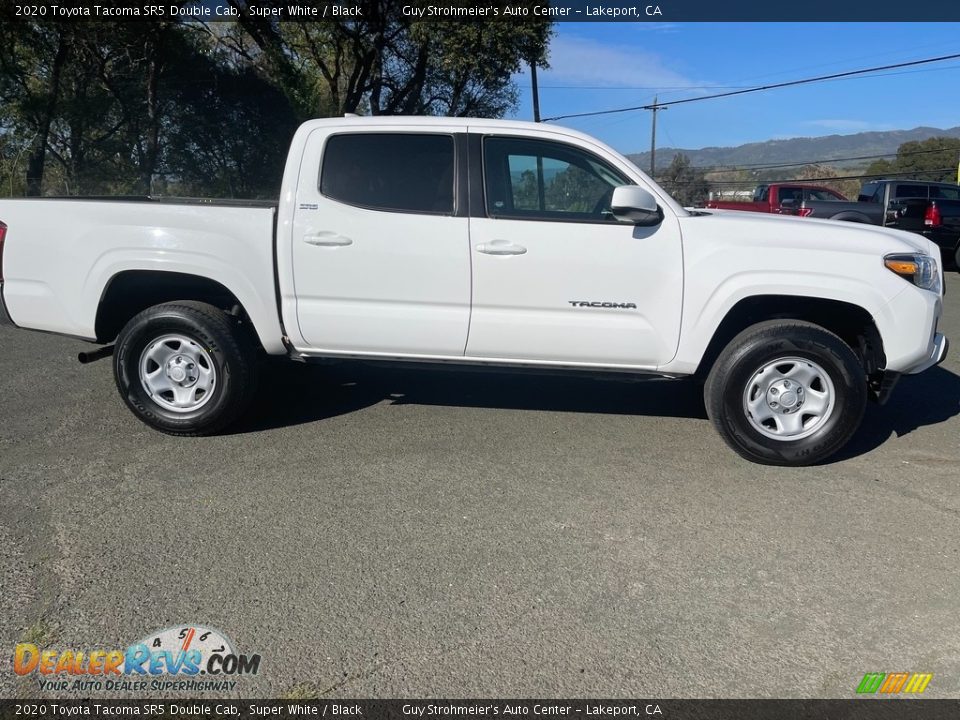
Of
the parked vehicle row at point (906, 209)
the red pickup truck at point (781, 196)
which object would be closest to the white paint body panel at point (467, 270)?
the parked vehicle row at point (906, 209)

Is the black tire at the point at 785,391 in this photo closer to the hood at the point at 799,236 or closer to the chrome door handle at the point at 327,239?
the hood at the point at 799,236

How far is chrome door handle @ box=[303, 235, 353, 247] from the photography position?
4582 mm

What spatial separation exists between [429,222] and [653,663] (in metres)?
2.82

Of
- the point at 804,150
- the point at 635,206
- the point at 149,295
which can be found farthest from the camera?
the point at 804,150

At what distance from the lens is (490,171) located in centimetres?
468

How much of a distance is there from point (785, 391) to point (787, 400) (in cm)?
6

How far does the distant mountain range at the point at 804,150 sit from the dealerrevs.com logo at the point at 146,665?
5153 centimetres

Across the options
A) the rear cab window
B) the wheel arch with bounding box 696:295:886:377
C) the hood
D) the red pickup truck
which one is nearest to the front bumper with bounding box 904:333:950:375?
the wheel arch with bounding box 696:295:886:377

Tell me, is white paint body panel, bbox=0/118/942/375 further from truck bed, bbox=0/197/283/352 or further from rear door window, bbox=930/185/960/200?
rear door window, bbox=930/185/960/200

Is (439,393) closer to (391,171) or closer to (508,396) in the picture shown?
(508,396)

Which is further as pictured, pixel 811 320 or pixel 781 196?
pixel 781 196

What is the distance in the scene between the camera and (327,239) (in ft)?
15.1

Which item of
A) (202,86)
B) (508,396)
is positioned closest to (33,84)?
(202,86)

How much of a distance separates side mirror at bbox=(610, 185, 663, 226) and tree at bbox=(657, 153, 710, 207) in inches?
735
